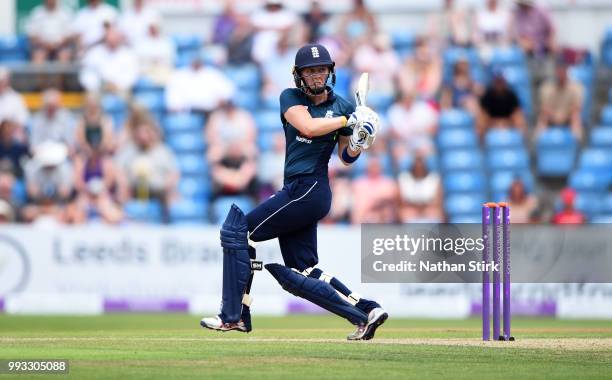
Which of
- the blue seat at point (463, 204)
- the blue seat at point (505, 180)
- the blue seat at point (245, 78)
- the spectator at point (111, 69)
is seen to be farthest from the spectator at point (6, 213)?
the blue seat at point (505, 180)

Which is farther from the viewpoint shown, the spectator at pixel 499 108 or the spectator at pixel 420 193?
the spectator at pixel 499 108

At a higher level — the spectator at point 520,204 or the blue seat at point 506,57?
the blue seat at point 506,57

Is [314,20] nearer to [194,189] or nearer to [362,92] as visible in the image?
[194,189]

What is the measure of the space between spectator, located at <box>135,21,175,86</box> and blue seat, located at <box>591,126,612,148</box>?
5463mm

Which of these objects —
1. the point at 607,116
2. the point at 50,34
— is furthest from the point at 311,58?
the point at 50,34

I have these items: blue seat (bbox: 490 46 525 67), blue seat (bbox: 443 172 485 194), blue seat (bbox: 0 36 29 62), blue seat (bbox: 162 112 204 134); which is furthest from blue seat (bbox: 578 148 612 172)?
blue seat (bbox: 0 36 29 62)

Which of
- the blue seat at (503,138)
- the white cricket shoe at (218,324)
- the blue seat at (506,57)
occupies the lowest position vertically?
the white cricket shoe at (218,324)

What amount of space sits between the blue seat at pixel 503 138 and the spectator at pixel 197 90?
3282 mm

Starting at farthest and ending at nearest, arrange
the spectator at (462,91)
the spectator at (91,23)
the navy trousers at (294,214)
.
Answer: the spectator at (91,23) → the spectator at (462,91) → the navy trousers at (294,214)

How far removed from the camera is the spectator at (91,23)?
1761cm

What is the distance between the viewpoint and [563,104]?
16281 mm

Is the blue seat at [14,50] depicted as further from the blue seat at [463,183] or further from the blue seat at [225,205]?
the blue seat at [463,183]

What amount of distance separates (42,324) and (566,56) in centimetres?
829

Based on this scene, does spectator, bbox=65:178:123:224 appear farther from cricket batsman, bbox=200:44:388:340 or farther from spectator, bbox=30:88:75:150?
cricket batsman, bbox=200:44:388:340
